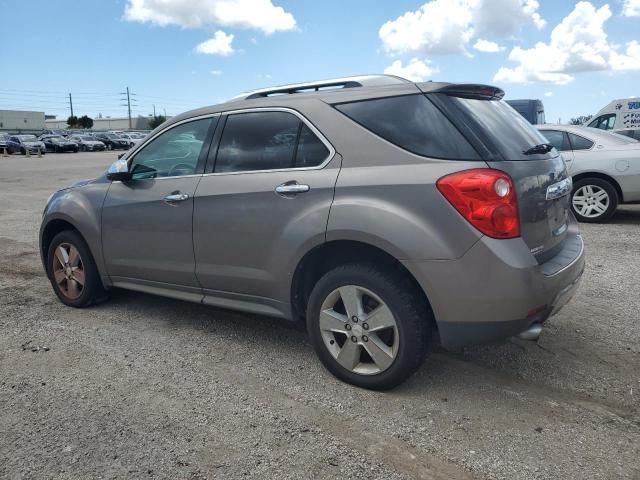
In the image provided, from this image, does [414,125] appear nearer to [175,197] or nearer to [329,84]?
[329,84]

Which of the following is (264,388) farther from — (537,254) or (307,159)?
(537,254)

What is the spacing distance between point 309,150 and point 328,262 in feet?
2.28

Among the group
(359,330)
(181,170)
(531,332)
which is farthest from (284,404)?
(181,170)

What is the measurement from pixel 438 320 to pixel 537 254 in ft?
2.07

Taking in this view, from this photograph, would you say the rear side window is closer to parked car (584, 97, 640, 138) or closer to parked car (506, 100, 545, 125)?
parked car (584, 97, 640, 138)

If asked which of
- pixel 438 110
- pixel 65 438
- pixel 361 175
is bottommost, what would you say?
pixel 65 438

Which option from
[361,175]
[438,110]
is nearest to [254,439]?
[361,175]

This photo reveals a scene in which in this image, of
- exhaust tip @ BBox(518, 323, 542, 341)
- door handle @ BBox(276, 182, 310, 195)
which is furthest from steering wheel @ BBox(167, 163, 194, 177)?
exhaust tip @ BBox(518, 323, 542, 341)

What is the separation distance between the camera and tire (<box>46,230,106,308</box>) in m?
4.62

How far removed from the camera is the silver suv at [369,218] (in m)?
2.79

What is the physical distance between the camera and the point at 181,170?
402 centimetres

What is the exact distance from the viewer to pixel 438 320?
9.47 ft

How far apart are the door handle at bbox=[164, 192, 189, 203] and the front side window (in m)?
0.17

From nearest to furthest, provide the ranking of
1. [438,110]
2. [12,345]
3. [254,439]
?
1. [254,439]
2. [438,110]
3. [12,345]
